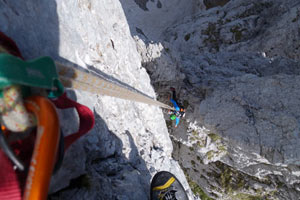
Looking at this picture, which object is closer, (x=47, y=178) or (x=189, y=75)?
(x=47, y=178)

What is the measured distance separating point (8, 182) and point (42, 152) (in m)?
0.32

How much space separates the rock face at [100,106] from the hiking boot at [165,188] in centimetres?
17

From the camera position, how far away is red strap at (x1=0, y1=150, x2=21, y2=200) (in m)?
0.93

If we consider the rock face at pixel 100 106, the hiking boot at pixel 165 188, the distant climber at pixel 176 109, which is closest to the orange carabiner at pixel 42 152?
the rock face at pixel 100 106

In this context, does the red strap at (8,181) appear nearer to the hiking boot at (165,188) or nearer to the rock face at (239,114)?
the hiking boot at (165,188)

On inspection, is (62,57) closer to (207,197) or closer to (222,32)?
(207,197)

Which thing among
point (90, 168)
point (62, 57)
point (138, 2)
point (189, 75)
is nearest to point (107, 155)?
point (90, 168)

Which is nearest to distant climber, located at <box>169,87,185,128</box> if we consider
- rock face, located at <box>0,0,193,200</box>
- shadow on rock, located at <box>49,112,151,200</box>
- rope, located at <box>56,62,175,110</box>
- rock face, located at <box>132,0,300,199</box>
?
rock face, located at <box>132,0,300,199</box>

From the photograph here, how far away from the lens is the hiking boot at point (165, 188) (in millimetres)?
3201

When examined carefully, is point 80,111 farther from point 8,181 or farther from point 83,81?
point 8,181

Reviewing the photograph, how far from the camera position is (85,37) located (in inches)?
102

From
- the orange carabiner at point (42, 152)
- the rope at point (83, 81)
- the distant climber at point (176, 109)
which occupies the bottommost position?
the orange carabiner at point (42, 152)

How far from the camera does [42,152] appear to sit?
91 cm

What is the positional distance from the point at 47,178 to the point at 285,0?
36.2 ft
